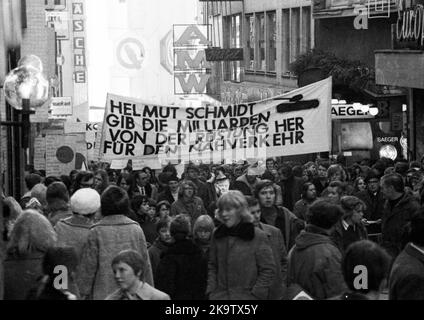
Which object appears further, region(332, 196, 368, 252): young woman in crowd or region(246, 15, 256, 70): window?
region(246, 15, 256, 70): window

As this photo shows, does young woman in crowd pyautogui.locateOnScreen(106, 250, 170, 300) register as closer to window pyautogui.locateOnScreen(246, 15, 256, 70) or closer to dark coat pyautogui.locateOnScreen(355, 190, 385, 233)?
dark coat pyautogui.locateOnScreen(355, 190, 385, 233)

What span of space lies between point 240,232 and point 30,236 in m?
1.48

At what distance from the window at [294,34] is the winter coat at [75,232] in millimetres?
34902

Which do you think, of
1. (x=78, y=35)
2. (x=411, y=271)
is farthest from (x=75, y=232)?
(x=78, y=35)

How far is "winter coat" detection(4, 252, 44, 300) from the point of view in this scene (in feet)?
28.8

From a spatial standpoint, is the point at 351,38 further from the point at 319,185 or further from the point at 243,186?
the point at 243,186

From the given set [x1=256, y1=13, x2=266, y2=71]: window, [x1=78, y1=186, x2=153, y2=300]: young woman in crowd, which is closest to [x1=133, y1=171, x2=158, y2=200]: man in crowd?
[x1=78, y1=186, x2=153, y2=300]: young woman in crowd

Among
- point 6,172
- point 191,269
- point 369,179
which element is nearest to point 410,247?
point 191,269

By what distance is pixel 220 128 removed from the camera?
17844mm

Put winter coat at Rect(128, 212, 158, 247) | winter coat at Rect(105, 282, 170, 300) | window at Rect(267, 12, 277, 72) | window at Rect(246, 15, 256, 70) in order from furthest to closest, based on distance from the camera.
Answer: window at Rect(246, 15, 256, 70)
window at Rect(267, 12, 277, 72)
winter coat at Rect(128, 212, 158, 247)
winter coat at Rect(105, 282, 170, 300)

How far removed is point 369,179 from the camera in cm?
1653

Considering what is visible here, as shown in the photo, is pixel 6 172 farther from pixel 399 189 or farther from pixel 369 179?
pixel 399 189

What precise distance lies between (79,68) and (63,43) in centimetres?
128

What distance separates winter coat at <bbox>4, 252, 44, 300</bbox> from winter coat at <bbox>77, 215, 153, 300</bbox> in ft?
3.31
